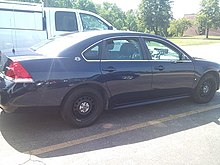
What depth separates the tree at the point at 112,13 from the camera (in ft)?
241

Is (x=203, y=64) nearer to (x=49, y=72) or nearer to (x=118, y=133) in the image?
(x=118, y=133)

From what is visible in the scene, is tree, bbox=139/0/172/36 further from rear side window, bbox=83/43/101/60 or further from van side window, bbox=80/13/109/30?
rear side window, bbox=83/43/101/60

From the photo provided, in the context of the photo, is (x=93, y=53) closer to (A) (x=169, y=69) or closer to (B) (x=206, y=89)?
(A) (x=169, y=69)

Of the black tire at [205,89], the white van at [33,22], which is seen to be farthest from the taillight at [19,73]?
the white van at [33,22]

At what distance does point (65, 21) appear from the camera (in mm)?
8539

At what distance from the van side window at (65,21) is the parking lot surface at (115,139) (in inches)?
173

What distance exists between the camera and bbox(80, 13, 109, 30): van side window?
873 centimetres

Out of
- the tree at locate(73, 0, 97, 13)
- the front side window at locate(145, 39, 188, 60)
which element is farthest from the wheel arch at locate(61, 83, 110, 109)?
the tree at locate(73, 0, 97, 13)

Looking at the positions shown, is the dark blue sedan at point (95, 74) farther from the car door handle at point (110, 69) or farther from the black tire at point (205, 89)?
the black tire at point (205, 89)

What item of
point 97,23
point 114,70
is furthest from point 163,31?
point 114,70

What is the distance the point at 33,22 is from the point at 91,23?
1892mm

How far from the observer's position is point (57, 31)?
8375 millimetres

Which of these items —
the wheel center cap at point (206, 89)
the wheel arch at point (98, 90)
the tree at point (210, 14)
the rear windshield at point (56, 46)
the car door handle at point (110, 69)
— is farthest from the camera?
the tree at point (210, 14)

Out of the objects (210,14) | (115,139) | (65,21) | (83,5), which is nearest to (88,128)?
(115,139)
